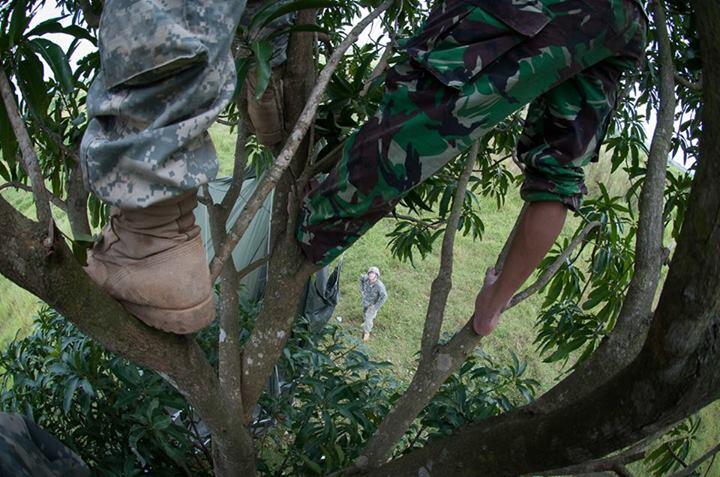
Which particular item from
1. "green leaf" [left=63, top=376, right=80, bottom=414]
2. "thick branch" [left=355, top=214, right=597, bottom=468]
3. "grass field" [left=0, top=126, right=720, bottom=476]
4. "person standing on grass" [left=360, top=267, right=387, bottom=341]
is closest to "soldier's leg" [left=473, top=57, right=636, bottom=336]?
"thick branch" [left=355, top=214, right=597, bottom=468]

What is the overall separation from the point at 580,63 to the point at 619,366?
467 millimetres

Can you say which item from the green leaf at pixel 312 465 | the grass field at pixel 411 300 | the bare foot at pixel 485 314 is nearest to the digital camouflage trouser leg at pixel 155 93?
the bare foot at pixel 485 314

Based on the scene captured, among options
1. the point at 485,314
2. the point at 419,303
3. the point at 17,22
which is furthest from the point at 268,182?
the point at 419,303

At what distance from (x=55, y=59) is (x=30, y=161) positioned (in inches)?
9.8

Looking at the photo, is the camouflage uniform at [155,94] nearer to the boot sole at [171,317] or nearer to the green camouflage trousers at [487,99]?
the boot sole at [171,317]

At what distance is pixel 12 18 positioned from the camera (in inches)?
37.0

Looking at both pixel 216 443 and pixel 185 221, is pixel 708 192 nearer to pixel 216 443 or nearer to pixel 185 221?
pixel 185 221

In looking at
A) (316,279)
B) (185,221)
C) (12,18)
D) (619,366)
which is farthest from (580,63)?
(316,279)

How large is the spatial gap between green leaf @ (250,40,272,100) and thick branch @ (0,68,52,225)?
0.29 meters

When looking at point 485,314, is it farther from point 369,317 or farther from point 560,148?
point 369,317

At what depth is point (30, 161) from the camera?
789mm

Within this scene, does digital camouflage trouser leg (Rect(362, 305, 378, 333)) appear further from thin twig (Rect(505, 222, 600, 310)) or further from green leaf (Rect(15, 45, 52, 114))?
green leaf (Rect(15, 45, 52, 114))

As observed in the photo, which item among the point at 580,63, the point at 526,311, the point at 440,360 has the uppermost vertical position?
the point at 580,63

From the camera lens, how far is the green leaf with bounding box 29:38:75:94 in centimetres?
97
